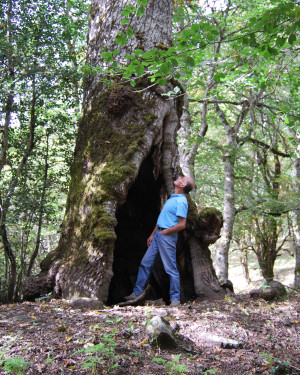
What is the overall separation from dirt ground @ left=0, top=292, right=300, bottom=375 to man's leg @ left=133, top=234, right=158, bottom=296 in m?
0.99

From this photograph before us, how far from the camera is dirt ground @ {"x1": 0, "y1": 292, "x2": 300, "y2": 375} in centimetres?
235

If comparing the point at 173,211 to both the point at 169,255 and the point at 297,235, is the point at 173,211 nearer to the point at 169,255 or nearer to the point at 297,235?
the point at 169,255

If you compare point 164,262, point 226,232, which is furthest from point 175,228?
point 226,232

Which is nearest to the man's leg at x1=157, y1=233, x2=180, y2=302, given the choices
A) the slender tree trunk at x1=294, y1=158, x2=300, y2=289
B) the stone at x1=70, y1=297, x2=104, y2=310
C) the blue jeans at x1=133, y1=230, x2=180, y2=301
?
the blue jeans at x1=133, y1=230, x2=180, y2=301

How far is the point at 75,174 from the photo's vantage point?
5.45 m

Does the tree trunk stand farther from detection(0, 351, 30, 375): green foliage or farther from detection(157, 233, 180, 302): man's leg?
detection(0, 351, 30, 375): green foliage

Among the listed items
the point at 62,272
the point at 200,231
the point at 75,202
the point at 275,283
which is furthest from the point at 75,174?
the point at 275,283

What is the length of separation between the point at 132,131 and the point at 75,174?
1.21m

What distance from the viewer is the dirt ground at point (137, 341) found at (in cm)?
235

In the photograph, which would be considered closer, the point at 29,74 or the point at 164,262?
the point at 164,262

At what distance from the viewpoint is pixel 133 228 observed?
22.2 feet

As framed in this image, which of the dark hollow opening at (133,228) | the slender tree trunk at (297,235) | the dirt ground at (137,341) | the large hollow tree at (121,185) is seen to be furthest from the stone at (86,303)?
the slender tree trunk at (297,235)

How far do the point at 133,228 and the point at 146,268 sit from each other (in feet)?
5.10

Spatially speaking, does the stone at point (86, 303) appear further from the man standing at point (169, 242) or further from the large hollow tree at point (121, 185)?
the man standing at point (169, 242)
